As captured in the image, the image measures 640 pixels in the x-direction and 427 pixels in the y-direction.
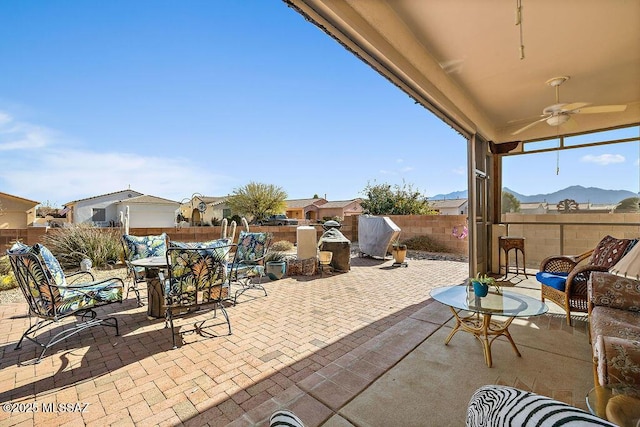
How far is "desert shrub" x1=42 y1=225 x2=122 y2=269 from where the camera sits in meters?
5.84

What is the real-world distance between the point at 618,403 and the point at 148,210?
82.2 feet

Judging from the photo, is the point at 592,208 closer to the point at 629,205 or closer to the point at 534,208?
the point at 629,205

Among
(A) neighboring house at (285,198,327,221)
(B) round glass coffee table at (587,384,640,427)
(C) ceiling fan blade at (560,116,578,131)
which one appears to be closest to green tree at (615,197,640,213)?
(C) ceiling fan blade at (560,116,578,131)

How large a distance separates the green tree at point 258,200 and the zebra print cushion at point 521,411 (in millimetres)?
16572

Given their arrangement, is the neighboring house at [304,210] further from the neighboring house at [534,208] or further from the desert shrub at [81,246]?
the neighboring house at [534,208]

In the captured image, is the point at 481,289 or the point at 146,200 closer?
the point at 481,289

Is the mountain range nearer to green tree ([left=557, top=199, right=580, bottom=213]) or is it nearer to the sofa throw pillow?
green tree ([left=557, top=199, right=580, bottom=213])

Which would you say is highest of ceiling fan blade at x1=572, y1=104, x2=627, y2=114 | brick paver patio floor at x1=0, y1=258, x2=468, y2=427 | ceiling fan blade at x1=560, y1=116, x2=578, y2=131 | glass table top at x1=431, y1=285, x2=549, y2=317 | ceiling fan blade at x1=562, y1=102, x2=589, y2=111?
ceiling fan blade at x1=562, y1=102, x2=589, y2=111

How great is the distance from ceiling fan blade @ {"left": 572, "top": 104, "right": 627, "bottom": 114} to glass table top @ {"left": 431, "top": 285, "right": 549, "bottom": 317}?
3.97 metres

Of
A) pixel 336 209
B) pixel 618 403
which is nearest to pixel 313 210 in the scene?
pixel 336 209

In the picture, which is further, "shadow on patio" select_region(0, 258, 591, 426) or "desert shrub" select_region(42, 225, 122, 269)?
"desert shrub" select_region(42, 225, 122, 269)

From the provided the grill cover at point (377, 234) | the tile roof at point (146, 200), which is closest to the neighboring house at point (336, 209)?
the tile roof at point (146, 200)

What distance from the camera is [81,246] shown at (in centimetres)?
593

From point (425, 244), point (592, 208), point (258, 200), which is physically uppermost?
point (258, 200)
